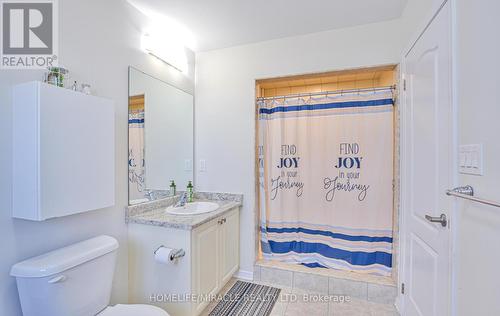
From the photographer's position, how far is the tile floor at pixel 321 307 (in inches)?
70.6

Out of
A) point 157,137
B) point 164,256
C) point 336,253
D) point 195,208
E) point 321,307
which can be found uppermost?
point 157,137

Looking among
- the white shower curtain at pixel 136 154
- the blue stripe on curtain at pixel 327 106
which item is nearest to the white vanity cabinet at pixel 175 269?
the white shower curtain at pixel 136 154

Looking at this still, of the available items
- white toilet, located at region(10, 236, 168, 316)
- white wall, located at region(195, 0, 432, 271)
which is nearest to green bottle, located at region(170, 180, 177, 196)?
white wall, located at region(195, 0, 432, 271)

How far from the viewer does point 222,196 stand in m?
2.37

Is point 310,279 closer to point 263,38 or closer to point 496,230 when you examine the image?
point 496,230

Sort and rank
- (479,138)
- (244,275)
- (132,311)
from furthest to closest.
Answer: (244,275), (132,311), (479,138)

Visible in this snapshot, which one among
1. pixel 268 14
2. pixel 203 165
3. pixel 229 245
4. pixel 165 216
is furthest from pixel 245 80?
pixel 229 245

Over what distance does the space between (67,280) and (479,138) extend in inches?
76.3

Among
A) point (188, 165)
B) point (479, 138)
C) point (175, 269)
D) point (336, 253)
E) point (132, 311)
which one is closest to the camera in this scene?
point (479, 138)

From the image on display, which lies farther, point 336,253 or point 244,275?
point 244,275

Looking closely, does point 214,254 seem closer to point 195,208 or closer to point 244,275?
point 195,208

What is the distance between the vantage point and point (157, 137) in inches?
80.8

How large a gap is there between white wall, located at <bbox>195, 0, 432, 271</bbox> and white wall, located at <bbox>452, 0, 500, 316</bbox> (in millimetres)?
1013

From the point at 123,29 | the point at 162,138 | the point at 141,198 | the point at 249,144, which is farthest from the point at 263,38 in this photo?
the point at 141,198
